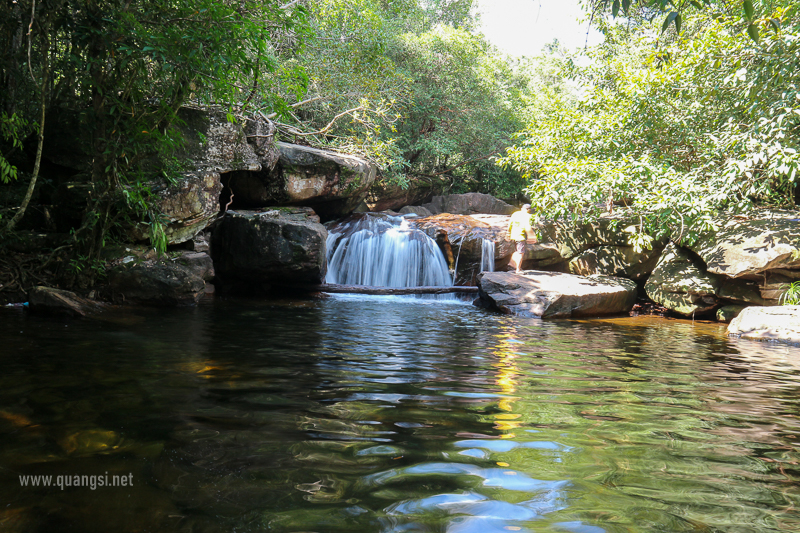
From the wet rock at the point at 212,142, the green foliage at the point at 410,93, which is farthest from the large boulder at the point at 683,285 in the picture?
the wet rock at the point at 212,142

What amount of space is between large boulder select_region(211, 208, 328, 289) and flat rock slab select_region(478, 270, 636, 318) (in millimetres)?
3925

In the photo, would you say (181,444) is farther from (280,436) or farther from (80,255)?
(80,255)

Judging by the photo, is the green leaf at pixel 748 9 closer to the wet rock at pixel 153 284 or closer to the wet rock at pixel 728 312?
the wet rock at pixel 153 284

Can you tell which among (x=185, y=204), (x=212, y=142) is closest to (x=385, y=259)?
(x=212, y=142)

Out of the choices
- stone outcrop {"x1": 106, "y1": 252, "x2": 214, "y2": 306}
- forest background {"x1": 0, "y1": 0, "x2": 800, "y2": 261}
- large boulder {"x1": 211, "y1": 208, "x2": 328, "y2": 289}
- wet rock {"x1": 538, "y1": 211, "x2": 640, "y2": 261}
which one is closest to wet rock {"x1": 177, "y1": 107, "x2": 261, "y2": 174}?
forest background {"x1": 0, "y1": 0, "x2": 800, "y2": 261}

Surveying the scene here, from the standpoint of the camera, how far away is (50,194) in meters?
8.64

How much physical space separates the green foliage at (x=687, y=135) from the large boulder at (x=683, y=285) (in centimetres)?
60

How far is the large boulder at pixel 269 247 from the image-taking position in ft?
36.6

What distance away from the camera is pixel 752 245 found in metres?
9.92

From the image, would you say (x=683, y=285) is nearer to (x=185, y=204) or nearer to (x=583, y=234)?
(x=583, y=234)

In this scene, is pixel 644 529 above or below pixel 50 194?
below

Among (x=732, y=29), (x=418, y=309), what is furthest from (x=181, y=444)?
(x=732, y=29)

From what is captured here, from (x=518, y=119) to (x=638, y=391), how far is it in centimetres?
2088

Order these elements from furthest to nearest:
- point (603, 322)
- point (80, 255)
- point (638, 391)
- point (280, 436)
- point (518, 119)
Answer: point (518, 119) < point (603, 322) < point (80, 255) < point (638, 391) < point (280, 436)
